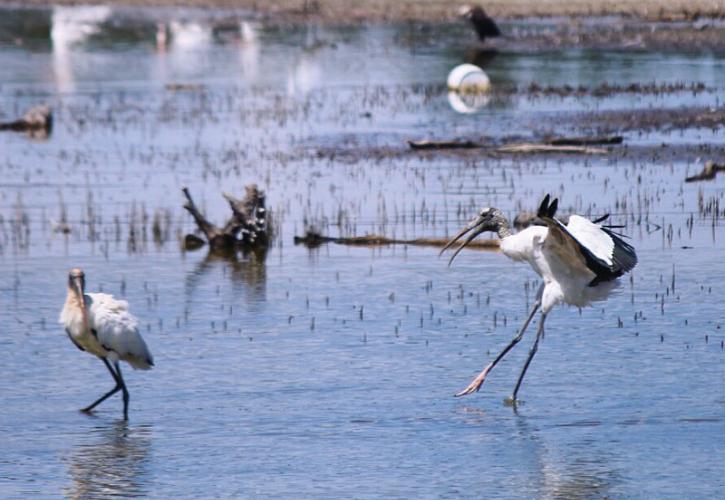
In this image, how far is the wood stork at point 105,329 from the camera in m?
10.9

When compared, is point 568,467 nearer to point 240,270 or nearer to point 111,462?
point 111,462

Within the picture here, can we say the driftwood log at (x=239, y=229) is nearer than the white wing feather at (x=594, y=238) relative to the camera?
No

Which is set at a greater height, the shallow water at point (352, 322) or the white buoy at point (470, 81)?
the white buoy at point (470, 81)

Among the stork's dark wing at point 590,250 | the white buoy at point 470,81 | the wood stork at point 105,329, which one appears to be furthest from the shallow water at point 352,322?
the white buoy at point 470,81

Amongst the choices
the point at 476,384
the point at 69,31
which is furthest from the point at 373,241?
the point at 69,31

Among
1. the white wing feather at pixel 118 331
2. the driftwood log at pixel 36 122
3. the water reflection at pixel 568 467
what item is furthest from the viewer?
the driftwood log at pixel 36 122

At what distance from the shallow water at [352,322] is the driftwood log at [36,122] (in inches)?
22.5

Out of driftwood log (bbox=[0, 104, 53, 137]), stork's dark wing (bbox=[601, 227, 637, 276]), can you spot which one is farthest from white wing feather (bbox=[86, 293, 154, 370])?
driftwood log (bbox=[0, 104, 53, 137])

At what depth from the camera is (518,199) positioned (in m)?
18.7

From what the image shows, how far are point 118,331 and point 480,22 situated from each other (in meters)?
34.0

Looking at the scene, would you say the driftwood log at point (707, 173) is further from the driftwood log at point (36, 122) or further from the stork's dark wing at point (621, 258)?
the driftwood log at point (36, 122)

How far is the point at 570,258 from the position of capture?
1087 cm

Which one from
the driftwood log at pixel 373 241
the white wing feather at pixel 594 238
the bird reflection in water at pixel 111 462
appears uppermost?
the white wing feather at pixel 594 238

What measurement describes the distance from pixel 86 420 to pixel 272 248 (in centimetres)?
674
